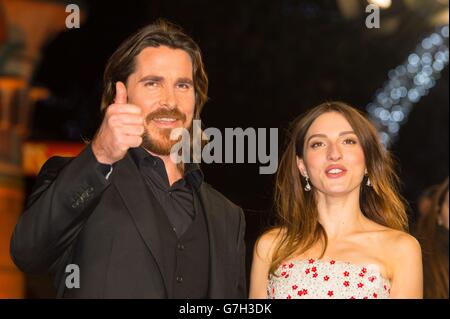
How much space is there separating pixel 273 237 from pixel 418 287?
51cm

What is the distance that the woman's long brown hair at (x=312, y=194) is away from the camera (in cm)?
235

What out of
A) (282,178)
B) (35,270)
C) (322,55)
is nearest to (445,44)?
(322,55)

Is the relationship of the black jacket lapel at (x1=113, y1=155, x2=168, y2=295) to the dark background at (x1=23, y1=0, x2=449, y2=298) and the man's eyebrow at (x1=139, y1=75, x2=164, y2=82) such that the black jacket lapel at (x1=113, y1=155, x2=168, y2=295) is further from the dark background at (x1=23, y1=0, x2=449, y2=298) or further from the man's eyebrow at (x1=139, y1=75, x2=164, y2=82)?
the dark background at (x1=23, y1=0, x2=449, y2=298)

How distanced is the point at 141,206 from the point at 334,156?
65 cm

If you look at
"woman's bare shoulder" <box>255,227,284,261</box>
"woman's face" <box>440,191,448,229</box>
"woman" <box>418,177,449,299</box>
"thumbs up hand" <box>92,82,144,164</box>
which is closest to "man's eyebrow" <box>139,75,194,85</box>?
"thumbs up hand" <box>92,82,144,164</box>

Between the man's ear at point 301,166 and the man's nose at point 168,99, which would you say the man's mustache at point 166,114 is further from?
the man's ear at point 301,166

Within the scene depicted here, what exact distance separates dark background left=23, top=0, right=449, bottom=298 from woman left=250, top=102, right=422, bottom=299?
196 centimetres

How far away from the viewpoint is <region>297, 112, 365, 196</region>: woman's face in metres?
2.28

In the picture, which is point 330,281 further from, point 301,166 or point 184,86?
point 184,86

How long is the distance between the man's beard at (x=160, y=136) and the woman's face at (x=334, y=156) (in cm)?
46

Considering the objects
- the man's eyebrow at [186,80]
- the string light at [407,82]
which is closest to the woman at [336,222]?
the man's eyebrow at [186,80]
